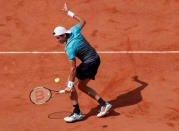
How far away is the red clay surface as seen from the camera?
7.95 metres

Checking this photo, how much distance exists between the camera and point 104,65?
1011cm

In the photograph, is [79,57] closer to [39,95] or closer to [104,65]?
[39,95]

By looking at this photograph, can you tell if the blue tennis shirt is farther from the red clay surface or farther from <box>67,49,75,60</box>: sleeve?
the red clay surface

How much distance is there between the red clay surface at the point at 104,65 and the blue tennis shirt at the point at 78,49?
4.74 ft

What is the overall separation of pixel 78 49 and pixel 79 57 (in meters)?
0.26

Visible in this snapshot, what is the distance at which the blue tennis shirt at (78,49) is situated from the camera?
732 centimetres

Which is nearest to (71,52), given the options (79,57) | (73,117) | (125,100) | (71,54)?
(71,54)

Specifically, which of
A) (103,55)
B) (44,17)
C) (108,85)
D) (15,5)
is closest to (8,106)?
(108,85)

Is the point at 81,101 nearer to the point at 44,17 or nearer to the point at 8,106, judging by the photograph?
the point at 8,106

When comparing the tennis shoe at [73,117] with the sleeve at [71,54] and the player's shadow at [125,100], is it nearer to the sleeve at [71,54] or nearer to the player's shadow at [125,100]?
the player's shadow at [125,100]

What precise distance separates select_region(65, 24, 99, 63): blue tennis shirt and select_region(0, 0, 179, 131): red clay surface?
1.45 meters

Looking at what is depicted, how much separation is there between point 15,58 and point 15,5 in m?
2.80

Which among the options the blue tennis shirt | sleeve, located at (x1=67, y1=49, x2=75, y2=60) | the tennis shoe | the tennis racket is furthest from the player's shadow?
sleeve, located at (x1=67, y1=49, x2=75, y2=60)

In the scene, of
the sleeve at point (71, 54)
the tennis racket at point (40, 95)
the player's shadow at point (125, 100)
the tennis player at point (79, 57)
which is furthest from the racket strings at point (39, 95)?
the player's shadow at point (125, 100)
